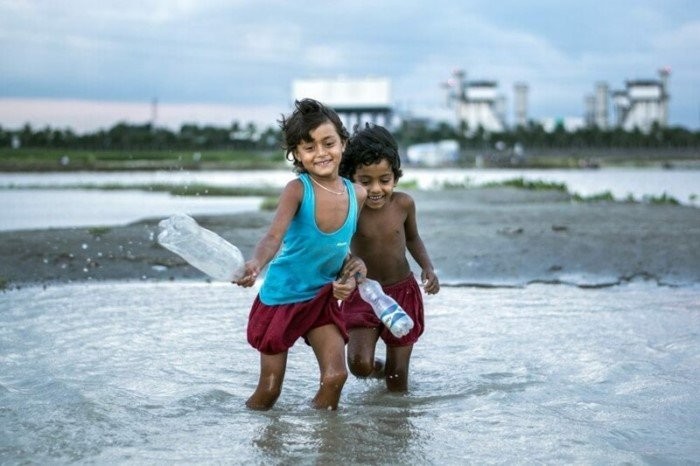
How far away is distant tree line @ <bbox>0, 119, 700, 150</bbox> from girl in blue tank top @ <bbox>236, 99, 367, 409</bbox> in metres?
97.0

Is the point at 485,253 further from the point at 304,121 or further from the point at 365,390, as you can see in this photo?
the point at 304,121

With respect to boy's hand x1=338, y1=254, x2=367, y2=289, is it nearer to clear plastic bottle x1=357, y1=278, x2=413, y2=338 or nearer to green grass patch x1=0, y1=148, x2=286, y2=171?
clear plastic bottle x1=357, y1=278, x2=413, y2=338

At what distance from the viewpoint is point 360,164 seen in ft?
16.8

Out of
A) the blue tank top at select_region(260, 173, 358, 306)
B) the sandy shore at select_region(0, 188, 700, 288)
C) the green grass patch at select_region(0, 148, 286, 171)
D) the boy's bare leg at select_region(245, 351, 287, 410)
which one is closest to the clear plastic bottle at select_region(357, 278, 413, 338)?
the blue tank top at select_region(260, 173, 358, 306)

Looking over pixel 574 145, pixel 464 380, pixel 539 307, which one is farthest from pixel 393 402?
pixel 574 145

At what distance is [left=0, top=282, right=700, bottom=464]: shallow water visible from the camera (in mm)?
4387

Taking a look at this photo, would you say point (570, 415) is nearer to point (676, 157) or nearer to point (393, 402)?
point (393, 402)

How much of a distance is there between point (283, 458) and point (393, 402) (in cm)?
126

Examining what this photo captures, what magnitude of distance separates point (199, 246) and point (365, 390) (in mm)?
1622

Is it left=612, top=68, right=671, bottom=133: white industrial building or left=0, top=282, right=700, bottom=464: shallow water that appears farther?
left=612, top=68, right=671, bottom=133: white industrial building

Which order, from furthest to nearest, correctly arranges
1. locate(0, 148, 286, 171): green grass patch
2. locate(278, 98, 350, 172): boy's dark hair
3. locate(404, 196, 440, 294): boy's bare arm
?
locate(0, 148, 286, 171): green grass patch, locate(404, 196, 440, 294): boy's bare arm, locate(278, 98, 350, 172): boy's dark hair

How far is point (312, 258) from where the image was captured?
4.59 metres

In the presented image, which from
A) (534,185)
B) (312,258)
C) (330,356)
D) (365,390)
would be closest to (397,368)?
(365,390)

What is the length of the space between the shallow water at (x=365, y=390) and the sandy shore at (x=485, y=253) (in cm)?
176
